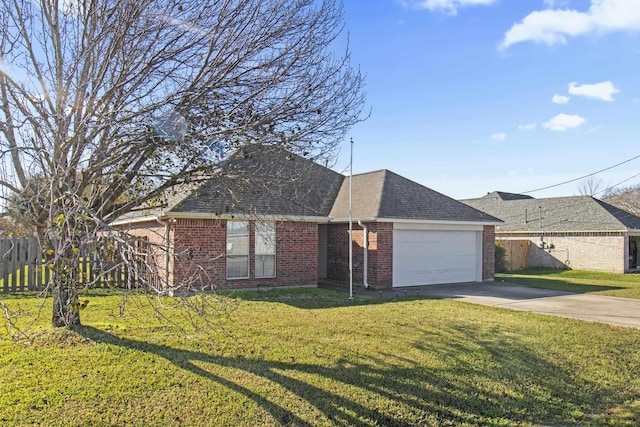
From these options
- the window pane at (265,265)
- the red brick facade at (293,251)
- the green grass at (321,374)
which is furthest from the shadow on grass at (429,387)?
the window pane at (265,265)

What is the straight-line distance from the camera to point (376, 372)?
6.36 m

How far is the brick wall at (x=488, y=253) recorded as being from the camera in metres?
18.3

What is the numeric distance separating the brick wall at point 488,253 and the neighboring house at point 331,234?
0.04 meters

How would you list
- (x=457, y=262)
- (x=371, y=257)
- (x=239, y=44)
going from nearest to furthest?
(x=239, y=44) → (x=371, y=257) → (x=457, y=262)

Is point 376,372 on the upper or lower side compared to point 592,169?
lower

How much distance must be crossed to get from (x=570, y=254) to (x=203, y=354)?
81.5ft

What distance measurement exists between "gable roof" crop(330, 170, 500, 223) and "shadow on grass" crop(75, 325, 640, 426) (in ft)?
29.0

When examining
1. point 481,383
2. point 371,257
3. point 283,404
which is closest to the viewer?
point 283,404

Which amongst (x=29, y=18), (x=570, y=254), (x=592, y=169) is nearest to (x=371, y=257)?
(x=29, y=18)

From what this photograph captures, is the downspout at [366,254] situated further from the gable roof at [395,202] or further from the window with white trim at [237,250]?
the window with white trim at [237,250]

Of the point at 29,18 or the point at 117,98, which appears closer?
the point at 117,98

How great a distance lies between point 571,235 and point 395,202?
1489 centimetres

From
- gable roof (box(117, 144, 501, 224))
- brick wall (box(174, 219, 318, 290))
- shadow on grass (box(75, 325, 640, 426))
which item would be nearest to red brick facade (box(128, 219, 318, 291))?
brick wall (box(174, 219, 318, 290))

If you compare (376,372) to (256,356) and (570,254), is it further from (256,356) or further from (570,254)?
(570,254)
